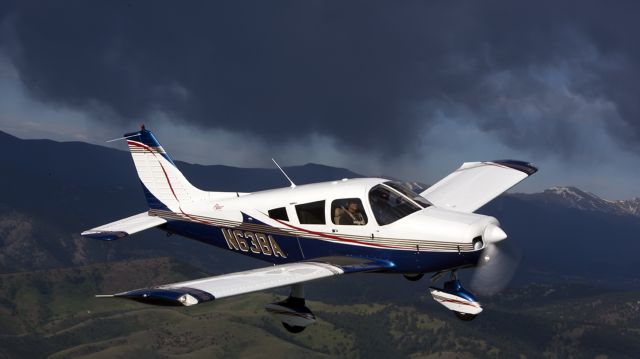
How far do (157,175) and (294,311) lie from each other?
1154 centimetres

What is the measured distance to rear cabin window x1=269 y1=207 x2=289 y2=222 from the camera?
24.2 metres

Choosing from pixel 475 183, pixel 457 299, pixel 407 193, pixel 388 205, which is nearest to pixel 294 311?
pixel 388 205

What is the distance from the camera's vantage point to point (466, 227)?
20766mm

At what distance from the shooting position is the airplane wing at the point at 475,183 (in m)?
29.3

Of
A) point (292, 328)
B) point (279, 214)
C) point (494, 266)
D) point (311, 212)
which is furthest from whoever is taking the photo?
point (279, 214)

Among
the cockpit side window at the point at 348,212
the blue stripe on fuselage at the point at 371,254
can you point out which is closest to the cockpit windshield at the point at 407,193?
the cockpit side window at the point at 348,212

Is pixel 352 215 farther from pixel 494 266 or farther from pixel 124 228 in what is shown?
pixel 124 228

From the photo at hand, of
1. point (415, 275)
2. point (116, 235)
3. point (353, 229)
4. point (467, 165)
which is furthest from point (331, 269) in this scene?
point (467, 165)

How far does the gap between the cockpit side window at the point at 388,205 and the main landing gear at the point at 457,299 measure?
253cm

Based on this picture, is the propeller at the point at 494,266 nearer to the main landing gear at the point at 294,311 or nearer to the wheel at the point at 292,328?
the main landing gear at the point at 294,311

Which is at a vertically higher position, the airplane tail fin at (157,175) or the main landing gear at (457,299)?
the airplane tail fin at (157,175)

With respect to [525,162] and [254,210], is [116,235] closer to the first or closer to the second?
[254,210]

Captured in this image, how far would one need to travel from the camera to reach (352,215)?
22.7 meters

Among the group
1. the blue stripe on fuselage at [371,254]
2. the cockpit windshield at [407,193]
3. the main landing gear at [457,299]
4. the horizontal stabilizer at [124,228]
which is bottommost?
the main landing gear at [457,299]
